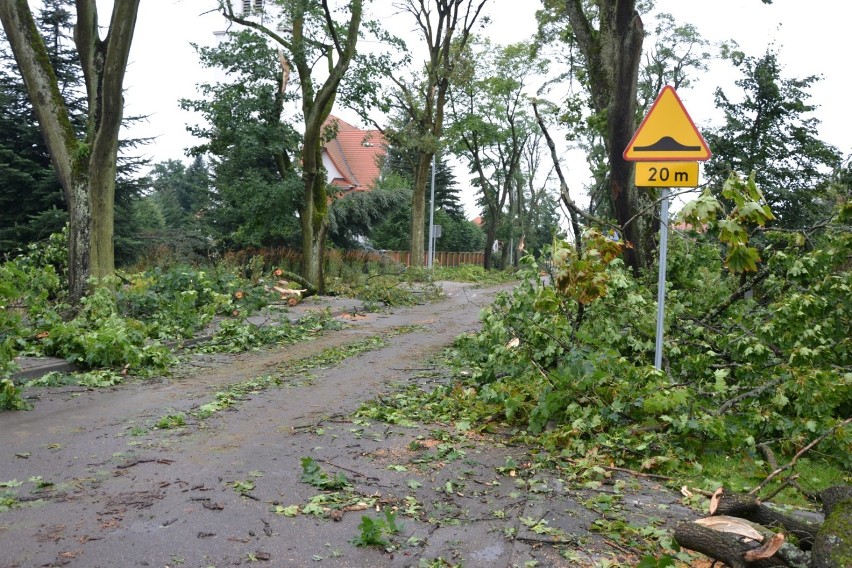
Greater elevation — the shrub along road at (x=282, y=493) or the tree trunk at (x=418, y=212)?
the tree trunk at (x=418, y=212)

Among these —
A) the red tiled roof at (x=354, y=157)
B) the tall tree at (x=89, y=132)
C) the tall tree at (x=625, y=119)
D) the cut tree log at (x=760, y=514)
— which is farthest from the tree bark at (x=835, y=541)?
the red tiled roof at (x=354, y=157)

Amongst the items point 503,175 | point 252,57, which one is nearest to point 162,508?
point 252,57

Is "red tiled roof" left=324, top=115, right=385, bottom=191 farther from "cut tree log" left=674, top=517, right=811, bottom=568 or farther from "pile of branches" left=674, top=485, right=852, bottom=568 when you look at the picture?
"cut tree log" left=674, top=517, right=811, bottom=568

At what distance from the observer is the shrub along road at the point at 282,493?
13.7 feet

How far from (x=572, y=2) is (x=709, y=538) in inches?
465

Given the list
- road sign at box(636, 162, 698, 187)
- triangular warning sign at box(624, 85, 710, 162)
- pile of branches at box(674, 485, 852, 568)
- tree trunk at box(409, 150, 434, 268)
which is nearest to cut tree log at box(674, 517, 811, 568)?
pile of branches at box(674, 485, 852, 568)

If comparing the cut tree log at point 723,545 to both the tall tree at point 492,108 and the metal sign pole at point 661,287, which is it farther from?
the tall tree at point 492,108

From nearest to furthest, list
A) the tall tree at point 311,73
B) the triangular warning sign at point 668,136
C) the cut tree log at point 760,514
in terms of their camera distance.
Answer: the cut tree log at point 760,514, the triangular warning sign at point 668,136, the tall tree at point 311,73

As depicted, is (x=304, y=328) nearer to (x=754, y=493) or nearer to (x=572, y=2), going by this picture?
(x=572, y=2)

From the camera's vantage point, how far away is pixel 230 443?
6.40 meters

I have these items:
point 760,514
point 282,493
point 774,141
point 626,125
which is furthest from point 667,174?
point 774,141

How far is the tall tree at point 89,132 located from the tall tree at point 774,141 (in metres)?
22.2

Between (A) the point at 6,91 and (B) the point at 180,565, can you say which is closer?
(B) the point at 180,565

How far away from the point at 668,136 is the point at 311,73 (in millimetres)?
18395
